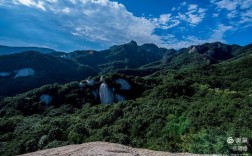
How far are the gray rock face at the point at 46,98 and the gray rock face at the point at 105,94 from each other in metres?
11.5

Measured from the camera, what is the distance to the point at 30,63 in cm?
14212

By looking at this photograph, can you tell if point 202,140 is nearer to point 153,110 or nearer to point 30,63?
point 153,110

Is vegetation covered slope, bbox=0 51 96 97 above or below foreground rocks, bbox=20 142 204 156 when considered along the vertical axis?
above

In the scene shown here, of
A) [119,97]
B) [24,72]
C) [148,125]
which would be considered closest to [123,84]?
[119,97]

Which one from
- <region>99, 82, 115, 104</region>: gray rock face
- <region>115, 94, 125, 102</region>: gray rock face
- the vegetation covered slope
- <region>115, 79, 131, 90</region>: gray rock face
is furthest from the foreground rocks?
the vegetation covered slope

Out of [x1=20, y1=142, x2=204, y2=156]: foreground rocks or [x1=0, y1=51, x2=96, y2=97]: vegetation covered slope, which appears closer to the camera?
[x1=20, y1=142, x2=204, y2=156]: foreground rocks

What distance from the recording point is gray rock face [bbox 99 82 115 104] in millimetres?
61125

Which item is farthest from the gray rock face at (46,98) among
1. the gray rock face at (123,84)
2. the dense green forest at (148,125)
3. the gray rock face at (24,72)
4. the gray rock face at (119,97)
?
the gray rock face at (24,72)

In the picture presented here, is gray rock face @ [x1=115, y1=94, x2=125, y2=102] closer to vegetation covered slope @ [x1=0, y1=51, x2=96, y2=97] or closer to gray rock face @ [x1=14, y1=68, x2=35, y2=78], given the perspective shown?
vegetation covered slope @ [x1=0, y1=51, x2=96, y2=97]

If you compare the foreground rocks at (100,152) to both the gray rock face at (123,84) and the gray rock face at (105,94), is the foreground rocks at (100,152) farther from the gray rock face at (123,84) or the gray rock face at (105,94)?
the gray rock face at (123,84)

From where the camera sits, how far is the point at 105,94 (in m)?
61.6

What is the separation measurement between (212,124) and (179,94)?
23.7 metres

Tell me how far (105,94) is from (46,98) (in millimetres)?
13448

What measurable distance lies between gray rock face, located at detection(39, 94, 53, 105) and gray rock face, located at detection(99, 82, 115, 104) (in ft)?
37.6
